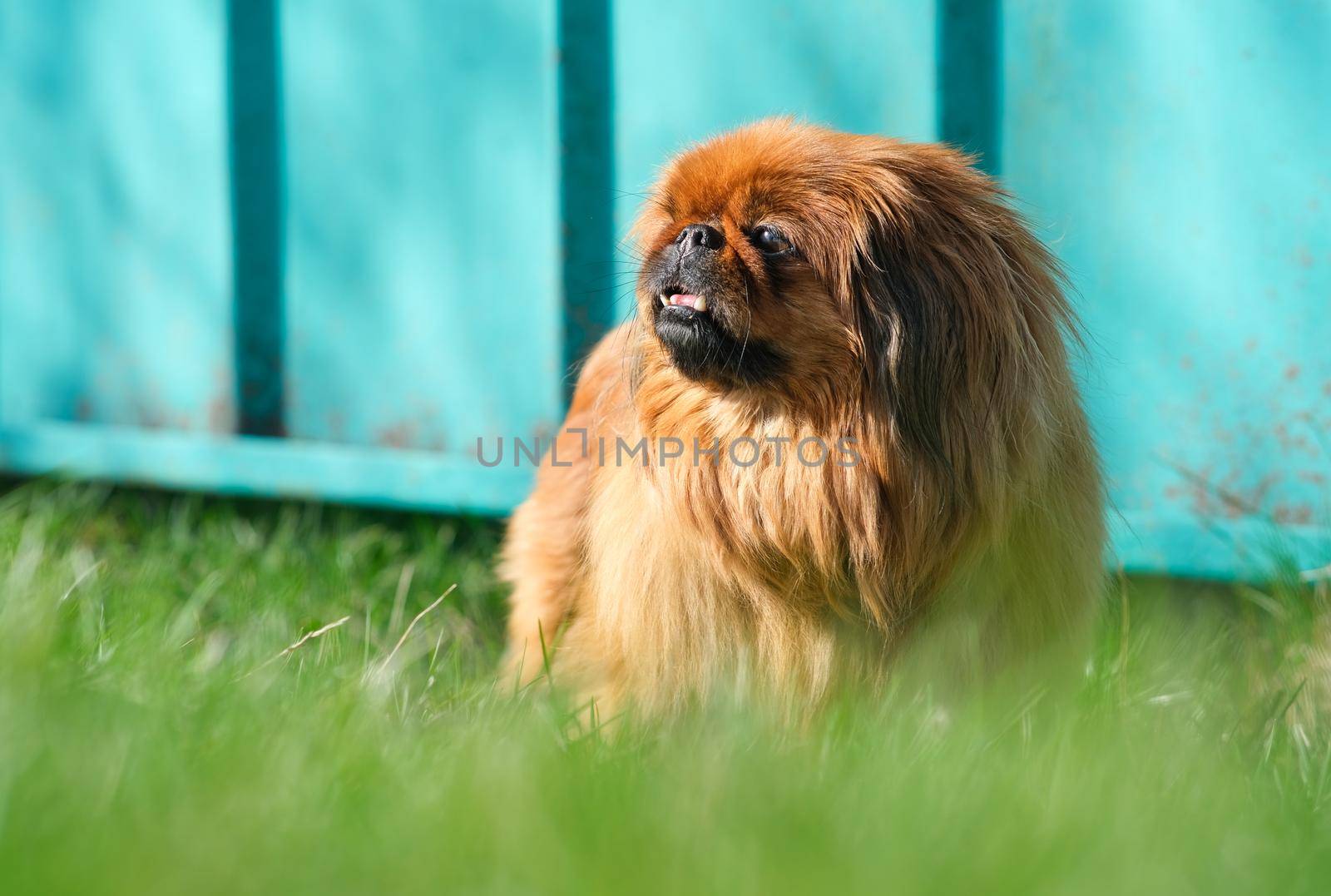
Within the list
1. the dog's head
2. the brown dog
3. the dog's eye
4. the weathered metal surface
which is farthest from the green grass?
the dog's eye

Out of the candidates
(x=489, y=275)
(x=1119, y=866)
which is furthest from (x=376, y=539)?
(x=1119, y=866)

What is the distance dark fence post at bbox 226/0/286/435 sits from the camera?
357 centimetres

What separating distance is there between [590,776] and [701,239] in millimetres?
939

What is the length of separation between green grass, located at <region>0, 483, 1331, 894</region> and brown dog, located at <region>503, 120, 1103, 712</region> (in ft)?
0.51

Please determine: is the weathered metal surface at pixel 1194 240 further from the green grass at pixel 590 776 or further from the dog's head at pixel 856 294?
the dog's head at pixel 856 294

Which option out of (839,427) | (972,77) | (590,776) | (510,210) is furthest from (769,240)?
(510,210)

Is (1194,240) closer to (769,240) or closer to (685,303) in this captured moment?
(769,240)

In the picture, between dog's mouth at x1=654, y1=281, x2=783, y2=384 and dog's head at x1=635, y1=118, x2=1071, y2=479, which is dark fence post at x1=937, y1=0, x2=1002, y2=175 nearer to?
dog's head at x1=635, y1=118, x2=1071, y2=479

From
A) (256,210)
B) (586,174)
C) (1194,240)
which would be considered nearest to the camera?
(1194,240)

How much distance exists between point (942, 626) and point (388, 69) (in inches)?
91.4

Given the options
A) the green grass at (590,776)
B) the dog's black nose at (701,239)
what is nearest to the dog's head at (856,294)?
the dog's black nose at (701,239)

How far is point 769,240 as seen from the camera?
2.08m

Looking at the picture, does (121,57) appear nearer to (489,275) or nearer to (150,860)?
(489,275)

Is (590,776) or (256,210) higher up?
(256,210)
